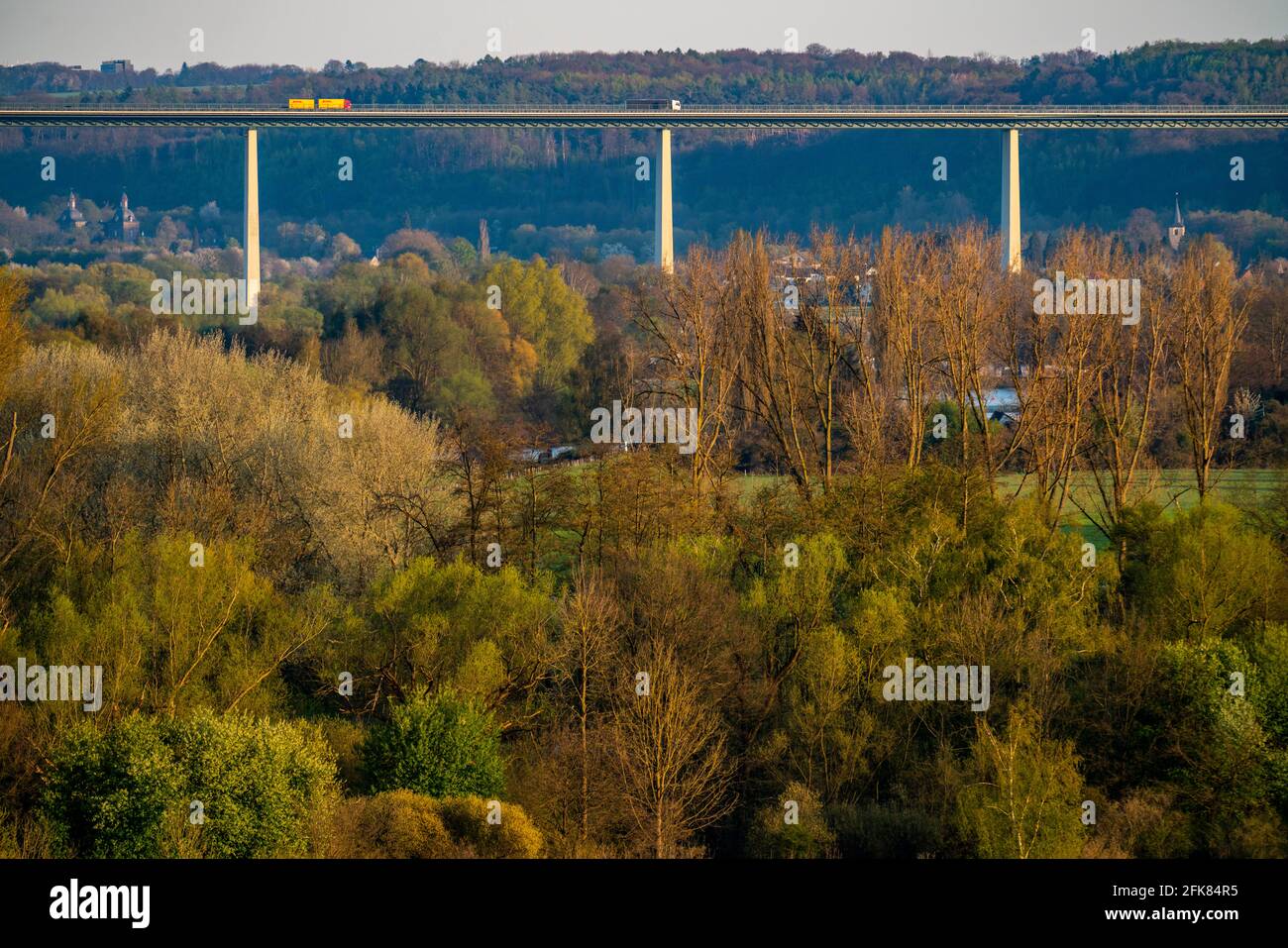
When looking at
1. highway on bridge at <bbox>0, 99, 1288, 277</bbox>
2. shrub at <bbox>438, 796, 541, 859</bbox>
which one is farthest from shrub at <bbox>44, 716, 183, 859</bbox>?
highway on bridge at <bbox>0, 99, 1288, 277</bbox>

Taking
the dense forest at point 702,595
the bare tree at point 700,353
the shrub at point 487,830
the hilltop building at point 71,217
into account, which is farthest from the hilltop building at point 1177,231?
the shrub at point 487,830

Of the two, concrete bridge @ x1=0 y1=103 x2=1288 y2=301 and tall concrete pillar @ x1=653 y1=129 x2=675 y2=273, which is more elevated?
concrete bridge @ x1=0 y1=103 x2=1288 y2=301

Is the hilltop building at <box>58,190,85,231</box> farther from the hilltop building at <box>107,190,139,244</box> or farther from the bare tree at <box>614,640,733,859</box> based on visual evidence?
the bare tree at <box>614,640,733,859</box>

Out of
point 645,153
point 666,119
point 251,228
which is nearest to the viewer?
point 251,228

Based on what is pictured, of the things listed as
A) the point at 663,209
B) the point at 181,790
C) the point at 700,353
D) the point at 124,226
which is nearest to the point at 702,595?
the point at 700,353

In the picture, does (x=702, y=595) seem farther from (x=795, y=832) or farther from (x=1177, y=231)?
(x=1177, y=231)

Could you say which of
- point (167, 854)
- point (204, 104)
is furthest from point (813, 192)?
point (167, 854)
